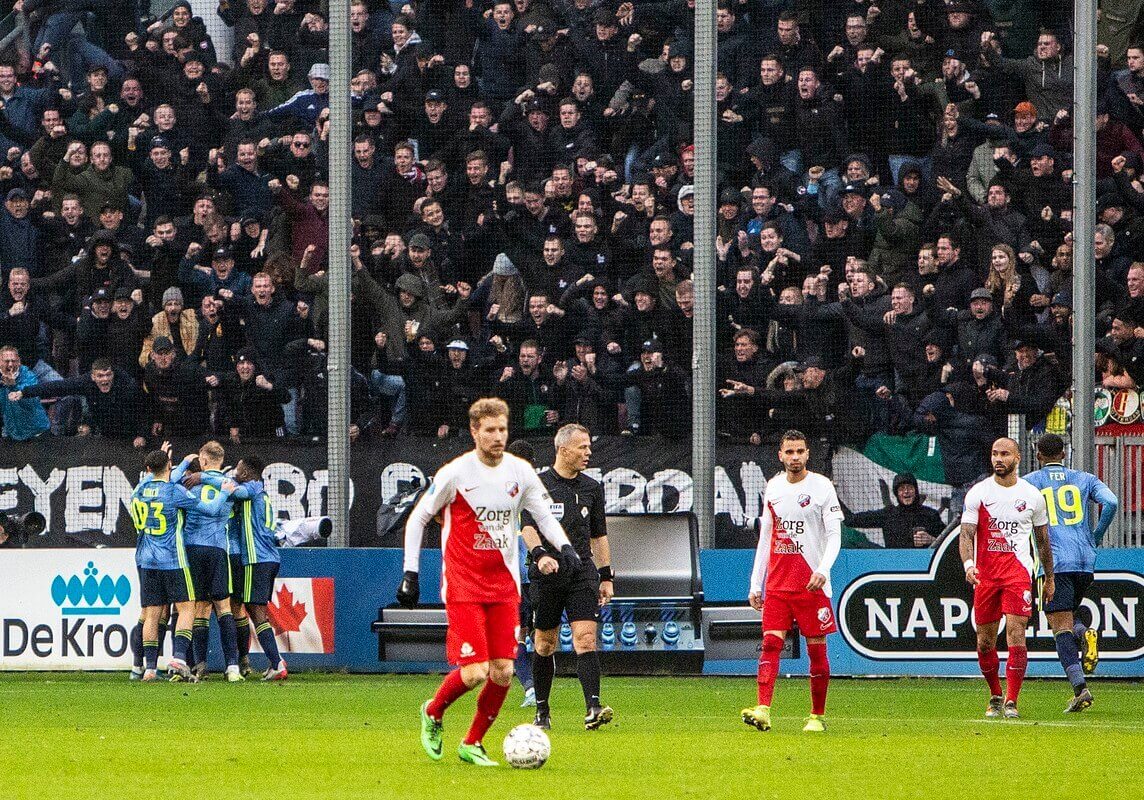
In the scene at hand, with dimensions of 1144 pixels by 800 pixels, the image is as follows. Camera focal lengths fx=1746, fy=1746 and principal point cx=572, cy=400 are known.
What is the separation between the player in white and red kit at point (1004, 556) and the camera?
12.0 metres

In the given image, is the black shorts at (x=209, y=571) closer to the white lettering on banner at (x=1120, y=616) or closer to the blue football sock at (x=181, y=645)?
the blue football sock at (x=181, y=645)

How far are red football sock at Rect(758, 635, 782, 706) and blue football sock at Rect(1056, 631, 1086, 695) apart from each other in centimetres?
276

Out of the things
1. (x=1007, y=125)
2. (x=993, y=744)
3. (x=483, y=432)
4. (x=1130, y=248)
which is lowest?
(x=993, y=744)

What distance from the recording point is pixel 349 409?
16797mm

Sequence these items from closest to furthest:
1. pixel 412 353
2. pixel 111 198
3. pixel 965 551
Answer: pixel 965 551
pixel 412 353
pixel 111 198

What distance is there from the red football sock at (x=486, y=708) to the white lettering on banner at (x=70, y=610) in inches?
333

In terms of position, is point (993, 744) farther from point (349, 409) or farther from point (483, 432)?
point (349, 409)

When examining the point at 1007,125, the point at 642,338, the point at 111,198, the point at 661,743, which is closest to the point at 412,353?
the point at 642,338

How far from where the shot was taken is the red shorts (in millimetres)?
8508

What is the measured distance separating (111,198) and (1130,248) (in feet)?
35.2

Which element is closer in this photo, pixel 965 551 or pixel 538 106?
pixel 965 551

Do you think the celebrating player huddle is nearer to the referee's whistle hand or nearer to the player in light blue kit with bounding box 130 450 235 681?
the player in light blue kit with bounding box 130 450 235 681

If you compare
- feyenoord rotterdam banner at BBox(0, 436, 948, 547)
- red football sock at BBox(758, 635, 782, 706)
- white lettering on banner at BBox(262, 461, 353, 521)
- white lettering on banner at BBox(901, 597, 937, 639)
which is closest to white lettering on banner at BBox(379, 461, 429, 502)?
feyenoord rotterdam banner at BBox(0, 436, 948, 547)

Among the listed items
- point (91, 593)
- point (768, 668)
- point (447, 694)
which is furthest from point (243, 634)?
point (447, 694)
